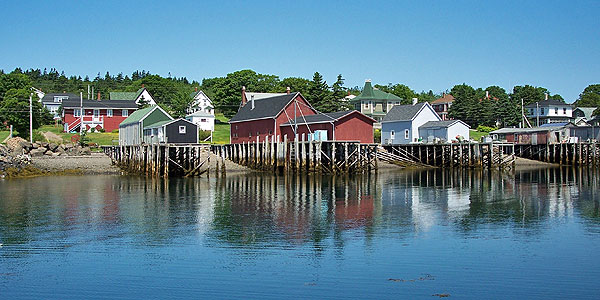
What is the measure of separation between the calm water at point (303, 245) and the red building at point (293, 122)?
21124 mm

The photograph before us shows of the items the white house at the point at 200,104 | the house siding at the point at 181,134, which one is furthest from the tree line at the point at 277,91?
the house siding at the point at 181,134

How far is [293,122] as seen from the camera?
2373 inches

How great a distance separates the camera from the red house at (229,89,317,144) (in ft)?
201

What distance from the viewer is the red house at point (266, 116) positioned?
61344 mm

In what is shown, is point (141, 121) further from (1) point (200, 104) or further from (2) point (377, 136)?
(1) point (200, 104)

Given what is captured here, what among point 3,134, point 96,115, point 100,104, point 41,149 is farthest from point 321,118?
point 100,104

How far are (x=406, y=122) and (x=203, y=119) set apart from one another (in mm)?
31222

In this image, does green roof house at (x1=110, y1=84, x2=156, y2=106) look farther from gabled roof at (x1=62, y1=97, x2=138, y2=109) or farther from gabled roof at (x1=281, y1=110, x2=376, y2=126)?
gabled roof at (x1=281, y1=110, x2=376, y2=126)

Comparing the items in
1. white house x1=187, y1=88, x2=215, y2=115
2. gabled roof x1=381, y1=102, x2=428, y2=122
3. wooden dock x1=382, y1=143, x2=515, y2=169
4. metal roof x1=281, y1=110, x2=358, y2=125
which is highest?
white house x1=187, y1=88, x2=215, y2=115

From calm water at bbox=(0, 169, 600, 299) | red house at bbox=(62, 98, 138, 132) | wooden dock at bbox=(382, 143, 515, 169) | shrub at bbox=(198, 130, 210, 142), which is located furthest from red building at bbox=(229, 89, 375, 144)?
red house at bbox=(62, 98, 138, 132)

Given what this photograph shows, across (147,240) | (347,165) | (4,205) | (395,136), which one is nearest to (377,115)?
(395,136)

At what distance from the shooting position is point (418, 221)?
78.0 feet

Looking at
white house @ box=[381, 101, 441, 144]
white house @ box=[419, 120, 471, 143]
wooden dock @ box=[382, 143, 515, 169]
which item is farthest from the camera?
white house @ box=[381, 101, 441, 144]

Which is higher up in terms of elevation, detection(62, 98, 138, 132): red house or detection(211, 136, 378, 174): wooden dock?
detection(62, 98, 138, 132): red house
